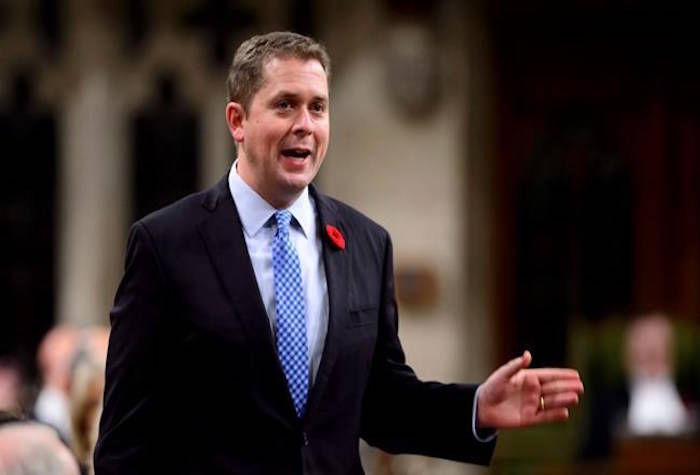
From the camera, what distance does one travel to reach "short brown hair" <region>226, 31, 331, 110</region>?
11.6 feet

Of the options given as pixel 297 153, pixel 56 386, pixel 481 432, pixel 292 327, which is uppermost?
pixel 297 153

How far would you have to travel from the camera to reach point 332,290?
3.60 meters

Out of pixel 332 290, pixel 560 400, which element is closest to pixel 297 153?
pixel 332 290

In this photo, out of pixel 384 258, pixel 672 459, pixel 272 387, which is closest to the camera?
pixel 272 387

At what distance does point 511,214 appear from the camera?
1130cm

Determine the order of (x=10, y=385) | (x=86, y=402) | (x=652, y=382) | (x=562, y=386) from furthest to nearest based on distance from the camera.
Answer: (x=652, y=382)
(x=10, y=385)
(x=86, y=402)
(x=562, y=386)

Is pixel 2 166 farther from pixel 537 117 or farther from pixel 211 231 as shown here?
pixel 211 231

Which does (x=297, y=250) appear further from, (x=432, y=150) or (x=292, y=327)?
(x=432, y=150)

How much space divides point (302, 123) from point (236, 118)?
0.15m

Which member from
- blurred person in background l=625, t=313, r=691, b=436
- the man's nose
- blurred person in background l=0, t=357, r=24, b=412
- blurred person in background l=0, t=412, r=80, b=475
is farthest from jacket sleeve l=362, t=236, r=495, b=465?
blurred person in background l=625, t=313, r=691, b=436

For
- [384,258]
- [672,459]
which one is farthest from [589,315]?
[384,258]

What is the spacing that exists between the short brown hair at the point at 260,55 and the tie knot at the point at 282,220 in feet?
0.65

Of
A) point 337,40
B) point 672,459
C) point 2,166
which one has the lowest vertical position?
point 672,459

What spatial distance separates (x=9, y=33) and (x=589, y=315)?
3471mm
